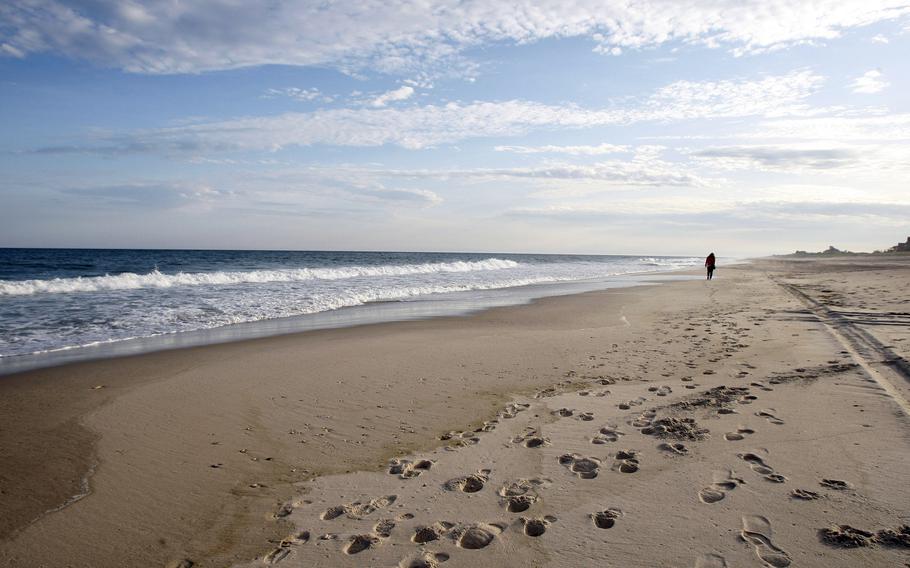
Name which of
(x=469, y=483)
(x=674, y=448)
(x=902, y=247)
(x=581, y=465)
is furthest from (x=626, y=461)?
(x=902, y=247)

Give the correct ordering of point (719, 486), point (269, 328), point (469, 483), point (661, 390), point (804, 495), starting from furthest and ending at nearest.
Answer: point (269, 328)
point (661, 390)
point (469, 483)
point (719, 486)
point (804, 495)

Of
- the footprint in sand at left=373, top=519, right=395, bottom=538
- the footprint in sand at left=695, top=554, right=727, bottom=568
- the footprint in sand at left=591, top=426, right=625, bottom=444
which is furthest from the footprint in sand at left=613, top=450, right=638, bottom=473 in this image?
the footprint in sand at left=373, top=519, right=395, bottom=538

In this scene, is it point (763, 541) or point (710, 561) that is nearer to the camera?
point (710, 561)

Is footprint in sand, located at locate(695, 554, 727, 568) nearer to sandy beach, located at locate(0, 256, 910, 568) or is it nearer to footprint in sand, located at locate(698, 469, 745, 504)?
sandy beach, located at locate(0, 256, 910, 568)

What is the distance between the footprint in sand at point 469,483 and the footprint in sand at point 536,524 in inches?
20.4

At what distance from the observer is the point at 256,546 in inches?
116

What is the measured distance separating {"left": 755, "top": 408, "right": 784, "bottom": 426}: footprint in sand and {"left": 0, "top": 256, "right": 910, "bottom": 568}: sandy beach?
0.03m

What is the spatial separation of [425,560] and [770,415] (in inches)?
148

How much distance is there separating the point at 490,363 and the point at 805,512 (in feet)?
16.3

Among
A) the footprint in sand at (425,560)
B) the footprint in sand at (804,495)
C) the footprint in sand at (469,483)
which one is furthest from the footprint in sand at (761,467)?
the footprint in sand at (425,560)

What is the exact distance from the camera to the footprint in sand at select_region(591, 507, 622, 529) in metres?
2.98

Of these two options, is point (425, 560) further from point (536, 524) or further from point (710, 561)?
point (710, 561)

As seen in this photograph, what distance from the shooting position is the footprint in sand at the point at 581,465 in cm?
369

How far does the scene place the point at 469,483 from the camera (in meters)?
3.62
